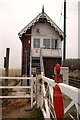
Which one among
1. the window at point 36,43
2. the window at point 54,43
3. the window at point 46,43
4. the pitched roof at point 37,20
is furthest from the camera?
the window at point 54,43

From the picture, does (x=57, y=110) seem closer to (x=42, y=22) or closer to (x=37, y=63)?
(x=37, y=63)

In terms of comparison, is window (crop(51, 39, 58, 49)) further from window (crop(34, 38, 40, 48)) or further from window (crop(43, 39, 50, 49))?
window (crop(34, 38, 40, 48))

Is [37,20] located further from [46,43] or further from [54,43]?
[54,43]

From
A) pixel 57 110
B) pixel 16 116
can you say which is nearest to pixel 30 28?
pixel 16 116

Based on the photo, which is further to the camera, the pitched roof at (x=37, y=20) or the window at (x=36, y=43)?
the window at (x=36, y=43)

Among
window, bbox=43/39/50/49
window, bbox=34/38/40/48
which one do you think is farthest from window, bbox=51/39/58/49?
window, bbox=34/38/40/48

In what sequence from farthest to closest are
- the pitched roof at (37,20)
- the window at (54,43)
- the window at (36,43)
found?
the window at (54,43), the window at (36,43), the pitched roof at (37,20)

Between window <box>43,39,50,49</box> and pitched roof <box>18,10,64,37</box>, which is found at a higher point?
pitched roof <box>18,10,64,37</box>

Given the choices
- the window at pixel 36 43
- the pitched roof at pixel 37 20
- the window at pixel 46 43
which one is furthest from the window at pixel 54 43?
the window at pixel 36 43

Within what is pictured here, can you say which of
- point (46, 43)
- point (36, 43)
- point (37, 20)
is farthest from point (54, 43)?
point (37, 20)

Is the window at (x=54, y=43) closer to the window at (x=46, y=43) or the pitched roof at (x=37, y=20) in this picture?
the window at (x=46, y=43)

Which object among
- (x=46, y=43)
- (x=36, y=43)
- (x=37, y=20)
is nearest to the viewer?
(x=37, y=20)

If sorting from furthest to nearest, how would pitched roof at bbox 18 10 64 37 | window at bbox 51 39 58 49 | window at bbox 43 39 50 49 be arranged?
window at bbox 51 39 58 49 → window at bbox 43 39 50 49 → pitched roof at bbox 18 10 64 37

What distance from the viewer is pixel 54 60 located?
21281mm
